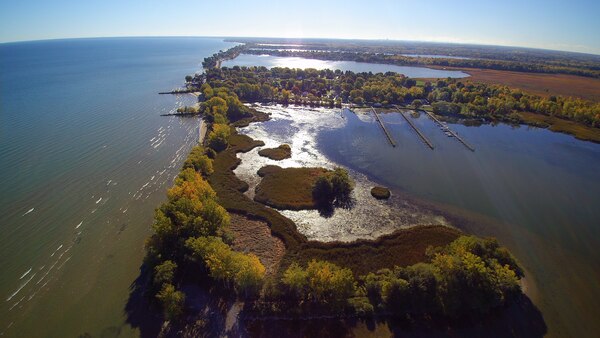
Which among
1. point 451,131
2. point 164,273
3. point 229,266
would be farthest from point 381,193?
point 451,131

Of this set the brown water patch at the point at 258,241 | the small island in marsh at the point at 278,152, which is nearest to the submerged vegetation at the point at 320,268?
the brown water patch at the point at 258,241

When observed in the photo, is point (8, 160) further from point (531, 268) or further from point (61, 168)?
point (531, 268)

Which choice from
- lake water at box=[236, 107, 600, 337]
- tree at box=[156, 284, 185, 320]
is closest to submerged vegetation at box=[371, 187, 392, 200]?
lake water at box=[236, 107, 600, 337]

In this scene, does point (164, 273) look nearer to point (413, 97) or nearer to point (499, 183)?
point (499, 183)

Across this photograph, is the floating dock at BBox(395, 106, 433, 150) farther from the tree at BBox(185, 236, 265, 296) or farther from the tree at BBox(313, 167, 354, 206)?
the tree at BBox(185, 236, 265, 296)

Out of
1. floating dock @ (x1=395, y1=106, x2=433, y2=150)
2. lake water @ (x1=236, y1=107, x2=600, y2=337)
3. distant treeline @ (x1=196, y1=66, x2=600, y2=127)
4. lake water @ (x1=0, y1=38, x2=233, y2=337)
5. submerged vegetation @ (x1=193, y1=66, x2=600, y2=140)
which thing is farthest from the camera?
distant treeline @ (x1=196, y1=66, x2=600, y2=127)

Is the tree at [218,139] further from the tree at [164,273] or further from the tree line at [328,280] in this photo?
the tree at [164,273]
